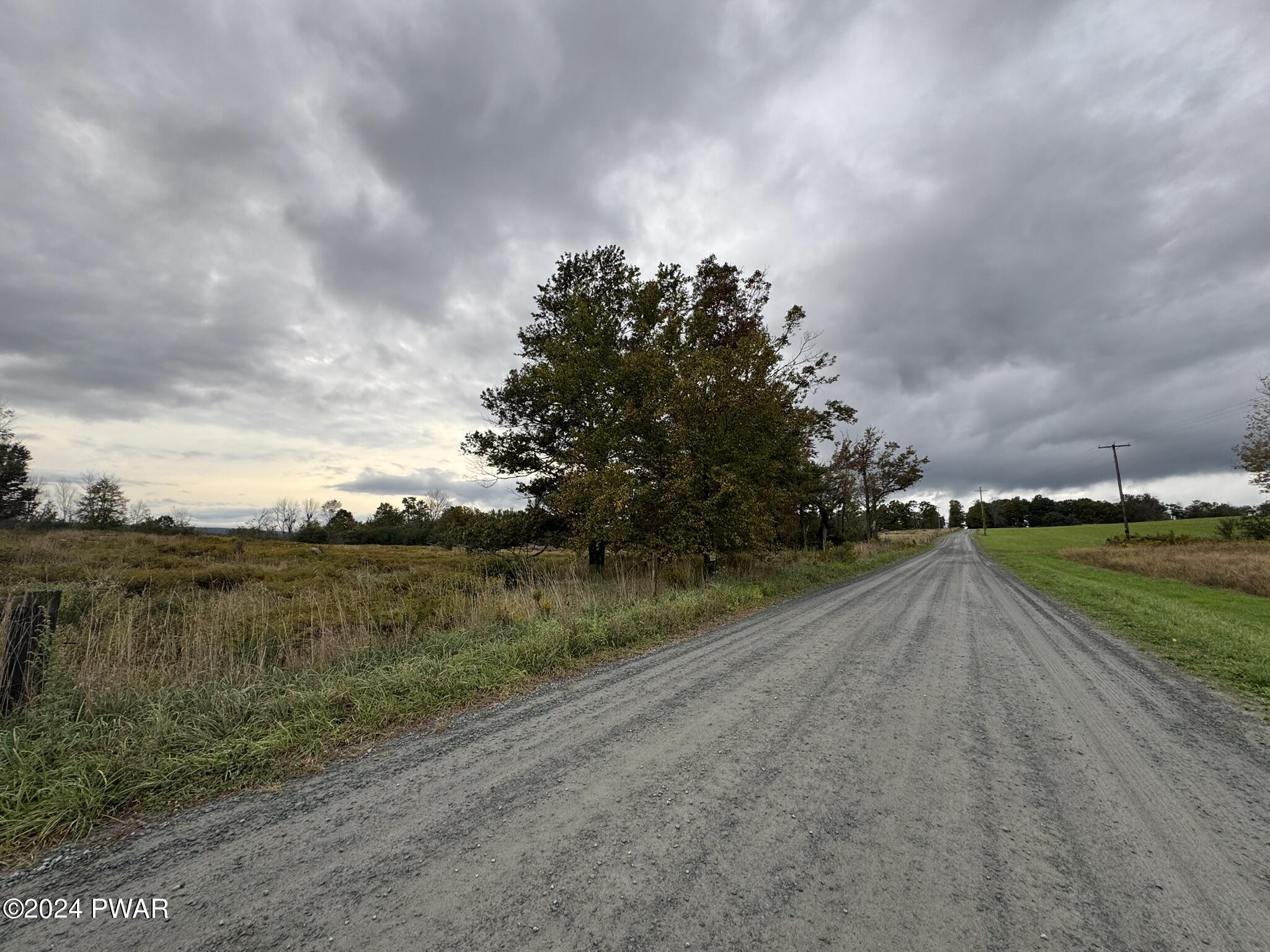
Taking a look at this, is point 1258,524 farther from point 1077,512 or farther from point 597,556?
point 1077,512

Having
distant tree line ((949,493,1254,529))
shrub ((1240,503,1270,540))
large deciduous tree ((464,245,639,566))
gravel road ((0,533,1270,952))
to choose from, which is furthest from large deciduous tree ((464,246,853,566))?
distant tree line ((949,493,1254,529))

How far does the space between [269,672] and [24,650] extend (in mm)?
2117

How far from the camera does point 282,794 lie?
3.29 metres

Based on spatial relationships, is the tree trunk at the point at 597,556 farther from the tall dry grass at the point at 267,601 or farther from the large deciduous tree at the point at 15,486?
the large deciduous tree at the point at 15,486

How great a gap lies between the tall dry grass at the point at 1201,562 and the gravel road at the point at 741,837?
19.0 m

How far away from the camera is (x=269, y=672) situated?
5.85 meters

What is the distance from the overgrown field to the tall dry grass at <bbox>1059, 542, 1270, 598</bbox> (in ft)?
55.7

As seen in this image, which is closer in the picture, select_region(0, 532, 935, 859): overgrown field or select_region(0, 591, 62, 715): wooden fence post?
select_region(0, 532, 935, 859): overgrown field

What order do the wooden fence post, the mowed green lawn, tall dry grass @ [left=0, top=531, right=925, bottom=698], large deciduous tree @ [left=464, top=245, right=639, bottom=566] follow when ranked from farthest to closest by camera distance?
large deciduous tree @ [left=464, top=245, right=639, bottom=566] → the mowed green lawn → tall dry grass @ [left=0, top=531, right=925, bottom=698] → the wooden fence post

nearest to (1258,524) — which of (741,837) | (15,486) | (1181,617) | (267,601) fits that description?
(1181,617)

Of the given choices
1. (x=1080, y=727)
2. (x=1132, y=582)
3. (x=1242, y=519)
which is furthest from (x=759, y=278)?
(x=1242, y=519)

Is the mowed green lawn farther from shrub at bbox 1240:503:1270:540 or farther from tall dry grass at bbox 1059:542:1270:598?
shrub at bbox 1240:503:1270:540

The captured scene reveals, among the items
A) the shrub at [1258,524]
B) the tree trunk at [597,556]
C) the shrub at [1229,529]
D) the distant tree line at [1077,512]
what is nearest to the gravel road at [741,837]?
the tree trunk at [597,556]

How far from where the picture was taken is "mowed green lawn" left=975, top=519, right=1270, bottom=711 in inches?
241
